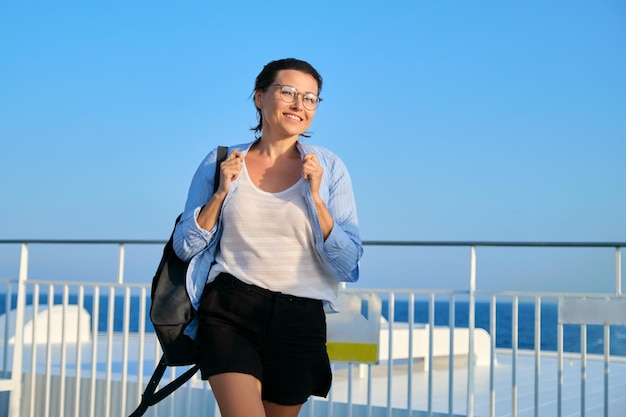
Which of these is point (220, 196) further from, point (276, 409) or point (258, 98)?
point (276, 409)

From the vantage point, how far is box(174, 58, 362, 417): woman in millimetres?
2141

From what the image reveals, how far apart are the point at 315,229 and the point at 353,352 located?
2.13 metres

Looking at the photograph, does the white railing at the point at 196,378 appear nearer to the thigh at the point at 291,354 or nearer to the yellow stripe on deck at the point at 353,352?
the yellow stripe on deck at the point at 353,352

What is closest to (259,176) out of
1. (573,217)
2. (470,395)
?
(470,395)

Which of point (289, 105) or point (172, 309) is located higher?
point (289, 105)

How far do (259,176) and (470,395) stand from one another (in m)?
2.21

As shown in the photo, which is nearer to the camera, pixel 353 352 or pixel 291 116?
pixel 291 116

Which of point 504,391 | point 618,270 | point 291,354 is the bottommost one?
point 504,391

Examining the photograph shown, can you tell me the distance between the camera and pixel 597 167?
6012cm

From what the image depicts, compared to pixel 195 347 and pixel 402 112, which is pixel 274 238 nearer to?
pixel 195 347

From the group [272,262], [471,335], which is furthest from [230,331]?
[471,335]

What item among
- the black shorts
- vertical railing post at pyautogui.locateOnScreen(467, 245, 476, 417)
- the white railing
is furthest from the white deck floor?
the black shorts

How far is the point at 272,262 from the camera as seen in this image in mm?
2166

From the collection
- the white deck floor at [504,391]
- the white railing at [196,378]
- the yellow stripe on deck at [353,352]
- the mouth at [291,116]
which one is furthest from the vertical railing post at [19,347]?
the mouth at [291,116]
